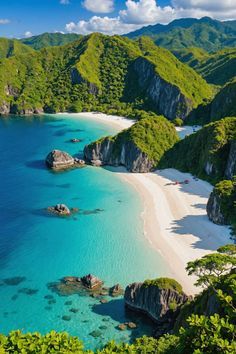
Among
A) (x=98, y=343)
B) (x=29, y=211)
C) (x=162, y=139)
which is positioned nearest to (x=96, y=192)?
(x=29, y=211)

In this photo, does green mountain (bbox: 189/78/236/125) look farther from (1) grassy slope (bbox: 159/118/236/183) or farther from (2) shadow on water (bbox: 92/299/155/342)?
(2) shadow on water (bbox: 92/299/155/342)

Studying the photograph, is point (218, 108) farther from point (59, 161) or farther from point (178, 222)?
point (178, 222)

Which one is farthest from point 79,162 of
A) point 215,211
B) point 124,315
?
point 124,315

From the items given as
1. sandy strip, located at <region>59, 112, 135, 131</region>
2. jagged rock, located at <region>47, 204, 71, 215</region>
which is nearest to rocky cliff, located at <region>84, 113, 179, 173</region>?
jagged rock, located at <region>47, 204, 71, 215</region>

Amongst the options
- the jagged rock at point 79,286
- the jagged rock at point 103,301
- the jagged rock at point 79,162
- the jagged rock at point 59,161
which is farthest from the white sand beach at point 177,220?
the jagged rock at point 59,161

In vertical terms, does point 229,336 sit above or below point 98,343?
above

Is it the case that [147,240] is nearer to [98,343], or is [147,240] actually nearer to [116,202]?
[116,202]

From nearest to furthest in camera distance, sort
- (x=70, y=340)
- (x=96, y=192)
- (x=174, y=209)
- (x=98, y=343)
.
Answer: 1. (x=70, y=340)
2. (x=98, y=343)
3. (x=174, y=209)
4. (x=96, y=192)

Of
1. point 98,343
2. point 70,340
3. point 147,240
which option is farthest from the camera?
point 147,240
